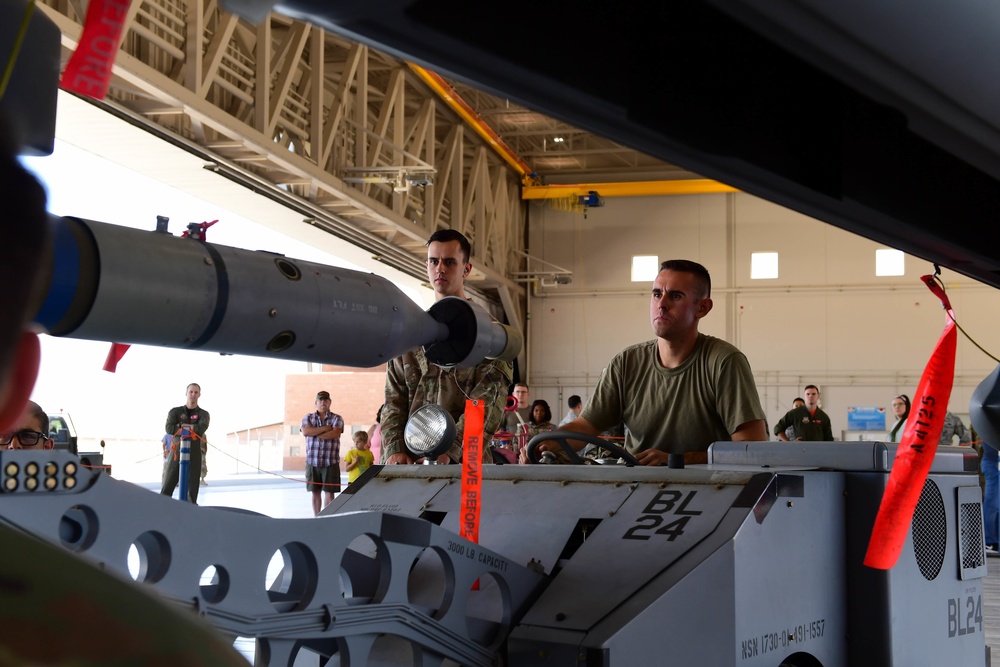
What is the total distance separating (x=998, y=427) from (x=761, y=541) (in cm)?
58

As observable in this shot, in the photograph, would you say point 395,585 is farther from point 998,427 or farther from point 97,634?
point 97,634

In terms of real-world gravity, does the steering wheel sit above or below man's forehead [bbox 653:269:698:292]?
below

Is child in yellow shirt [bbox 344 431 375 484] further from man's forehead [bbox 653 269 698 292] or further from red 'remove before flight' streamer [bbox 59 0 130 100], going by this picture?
red 'remove before flight' streamer [bbox 59 0 130 100]

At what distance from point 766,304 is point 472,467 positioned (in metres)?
18.6

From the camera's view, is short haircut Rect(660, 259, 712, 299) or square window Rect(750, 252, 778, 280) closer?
short haircut Rect(660, 259, 712, 299)

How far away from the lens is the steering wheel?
2915 mm

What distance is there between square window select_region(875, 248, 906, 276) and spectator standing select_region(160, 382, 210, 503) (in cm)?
1363

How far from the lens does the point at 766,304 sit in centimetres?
2014

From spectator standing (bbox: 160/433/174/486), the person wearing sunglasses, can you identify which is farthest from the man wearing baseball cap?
the person wearing sunglasses

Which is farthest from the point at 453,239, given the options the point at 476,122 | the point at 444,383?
the point at 476,122

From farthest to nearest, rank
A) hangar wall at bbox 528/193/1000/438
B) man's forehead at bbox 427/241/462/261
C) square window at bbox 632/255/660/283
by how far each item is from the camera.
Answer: square window at bbox 632/255/660/283 → hangar wall at bbox 528/193/1000/438 → man's forehead at bbox 427/241/462/261

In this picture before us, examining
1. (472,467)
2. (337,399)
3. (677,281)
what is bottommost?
(472,467)

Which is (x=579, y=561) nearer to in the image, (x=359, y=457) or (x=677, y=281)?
(x=677, y=281)

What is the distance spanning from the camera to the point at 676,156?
1.11 meters
